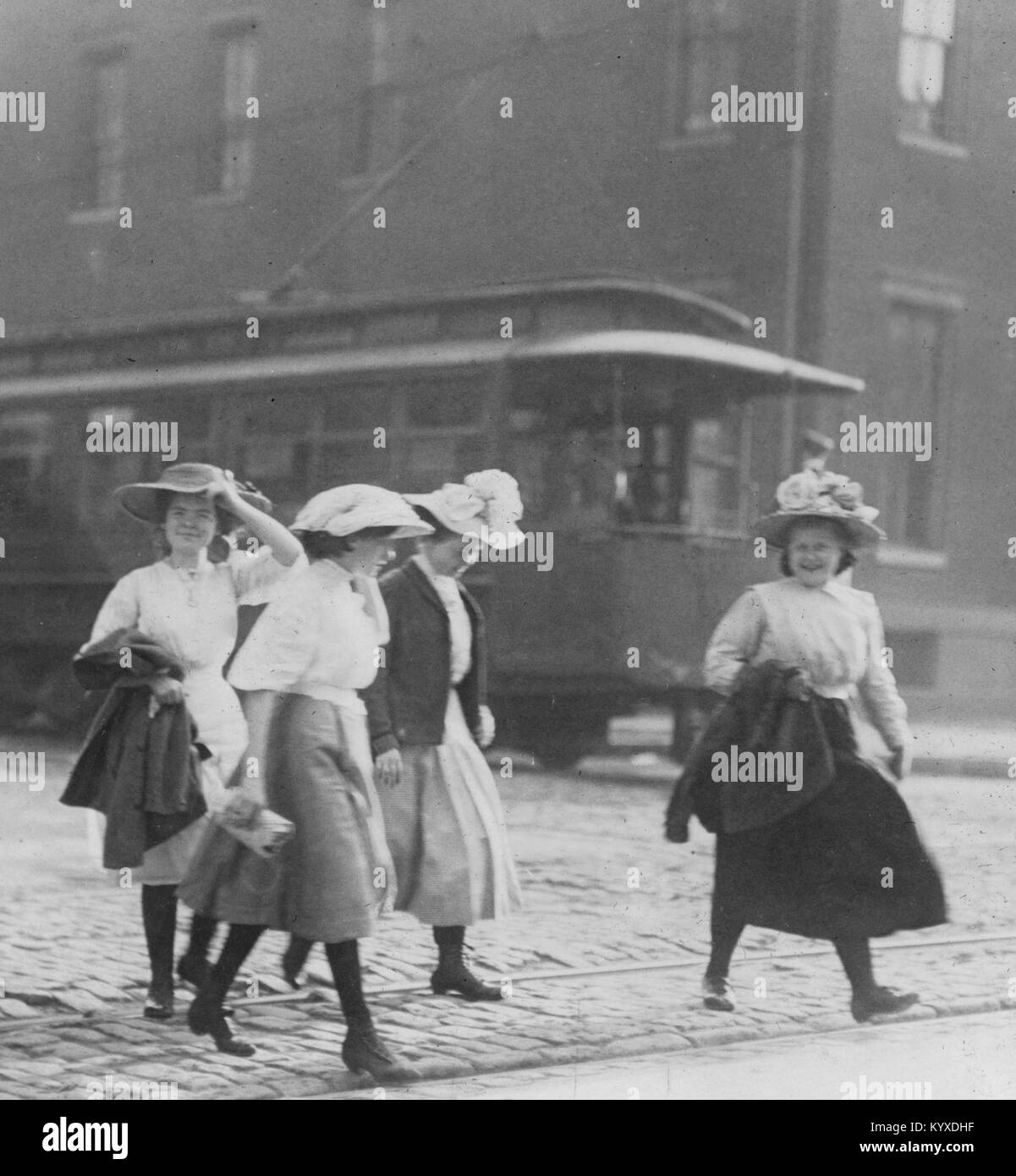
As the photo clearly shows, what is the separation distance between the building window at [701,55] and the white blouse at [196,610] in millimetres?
2063

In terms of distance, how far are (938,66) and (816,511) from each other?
5.24 ft

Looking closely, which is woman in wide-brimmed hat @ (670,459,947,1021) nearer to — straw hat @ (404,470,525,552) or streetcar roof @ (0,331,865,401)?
streetcar roof @ (0,331,865,401)

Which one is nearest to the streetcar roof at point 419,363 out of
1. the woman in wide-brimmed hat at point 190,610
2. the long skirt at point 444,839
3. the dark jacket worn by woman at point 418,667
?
the woman in wide-brimmed hat at point 190,610

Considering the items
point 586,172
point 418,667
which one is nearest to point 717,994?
point 418,667

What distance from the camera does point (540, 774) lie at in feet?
20.9

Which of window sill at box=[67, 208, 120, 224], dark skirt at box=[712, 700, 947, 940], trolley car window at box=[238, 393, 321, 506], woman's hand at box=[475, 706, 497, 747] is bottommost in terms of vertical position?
dark skirt at box=[712, 700, 947, 940]

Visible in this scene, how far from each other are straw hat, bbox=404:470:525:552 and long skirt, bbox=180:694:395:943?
865mm

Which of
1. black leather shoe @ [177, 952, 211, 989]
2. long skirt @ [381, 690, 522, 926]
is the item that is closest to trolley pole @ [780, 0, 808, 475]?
long skirt @ [381, 690, 522, 926]

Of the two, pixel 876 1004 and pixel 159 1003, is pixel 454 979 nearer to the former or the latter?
pixel 159 1003

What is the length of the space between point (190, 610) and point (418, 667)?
0.73 m

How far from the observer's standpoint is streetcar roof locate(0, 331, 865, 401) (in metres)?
6.58

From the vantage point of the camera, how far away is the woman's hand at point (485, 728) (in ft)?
20.0
